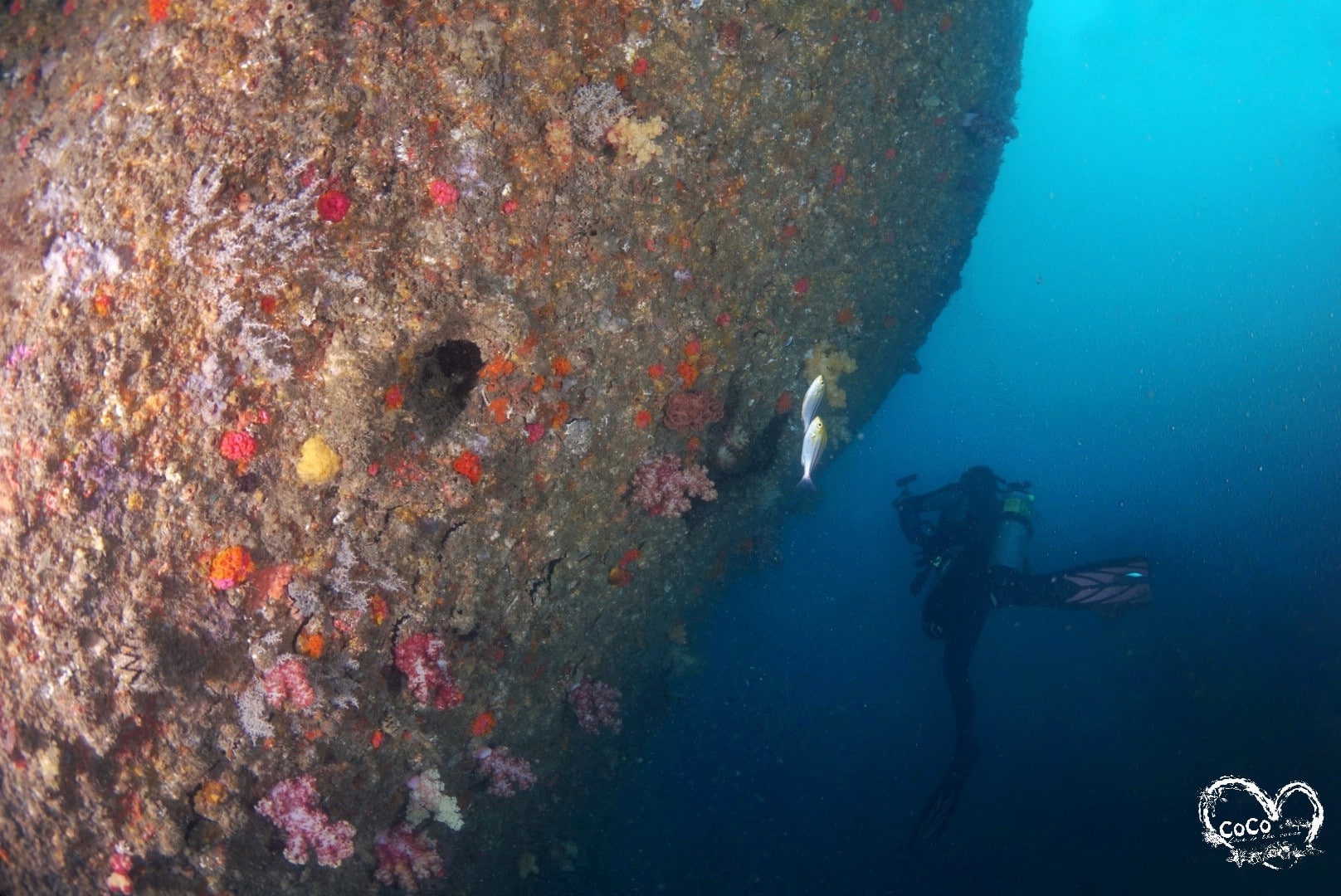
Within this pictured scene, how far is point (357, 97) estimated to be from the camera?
3.44m

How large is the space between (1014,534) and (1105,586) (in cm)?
141

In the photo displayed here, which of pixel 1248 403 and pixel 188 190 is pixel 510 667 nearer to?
pixel 188 190

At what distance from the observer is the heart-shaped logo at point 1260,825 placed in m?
9.49

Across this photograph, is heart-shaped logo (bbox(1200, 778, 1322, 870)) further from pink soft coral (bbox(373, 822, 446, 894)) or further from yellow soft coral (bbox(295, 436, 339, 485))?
yellow soft coral (bbox(295, 436, 339, 485))

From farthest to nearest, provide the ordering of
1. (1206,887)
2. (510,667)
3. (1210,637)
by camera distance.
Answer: (1210,637) → (1206,887) → (510,667)

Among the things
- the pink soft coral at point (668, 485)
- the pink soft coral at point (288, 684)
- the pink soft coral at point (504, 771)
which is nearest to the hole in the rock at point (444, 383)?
the pink soft coral at point (288, 684)

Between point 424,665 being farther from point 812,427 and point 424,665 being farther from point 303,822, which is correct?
point 812,427

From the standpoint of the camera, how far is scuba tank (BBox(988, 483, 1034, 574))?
9.49 metres

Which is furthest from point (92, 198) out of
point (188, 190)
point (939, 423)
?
point (939, 423)

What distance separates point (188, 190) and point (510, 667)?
3731 mm

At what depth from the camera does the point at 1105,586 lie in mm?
8484

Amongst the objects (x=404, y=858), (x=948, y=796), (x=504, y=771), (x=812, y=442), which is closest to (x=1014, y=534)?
(x=948, y=796)

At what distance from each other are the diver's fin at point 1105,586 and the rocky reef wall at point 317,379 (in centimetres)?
719

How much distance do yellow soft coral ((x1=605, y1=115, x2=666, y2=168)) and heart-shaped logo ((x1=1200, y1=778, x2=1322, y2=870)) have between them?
40.4 ft
